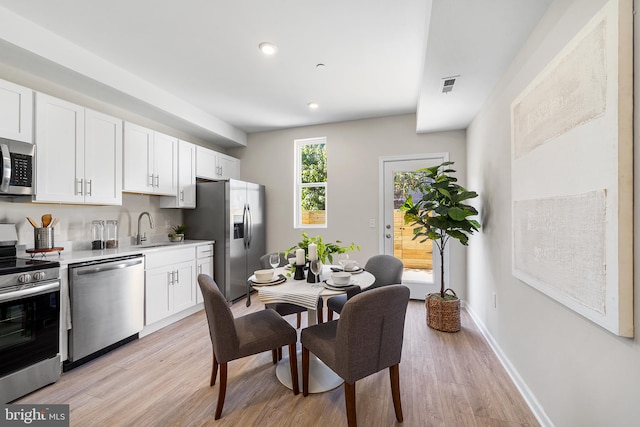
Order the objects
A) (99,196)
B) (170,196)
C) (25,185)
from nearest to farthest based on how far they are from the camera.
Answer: (25,185)
(99,196)
(170,196)

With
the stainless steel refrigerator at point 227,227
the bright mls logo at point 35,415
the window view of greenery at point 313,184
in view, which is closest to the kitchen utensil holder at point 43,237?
the bright mls logo at point 35,415

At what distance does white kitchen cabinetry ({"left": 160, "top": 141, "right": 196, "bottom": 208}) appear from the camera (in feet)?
11.9

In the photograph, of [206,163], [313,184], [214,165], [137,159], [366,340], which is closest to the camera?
[366,340]

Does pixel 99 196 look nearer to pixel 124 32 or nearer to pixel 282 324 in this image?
pixel 124 32

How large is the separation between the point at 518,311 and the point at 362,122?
317cm

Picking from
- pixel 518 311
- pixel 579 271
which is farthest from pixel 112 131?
pixel 518 311

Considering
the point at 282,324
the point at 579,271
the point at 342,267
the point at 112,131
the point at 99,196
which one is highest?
the point at 112,131

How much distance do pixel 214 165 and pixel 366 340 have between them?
12.0ft

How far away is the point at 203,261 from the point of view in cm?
362

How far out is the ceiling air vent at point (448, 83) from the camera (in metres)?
2.39

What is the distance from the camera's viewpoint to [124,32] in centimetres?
220

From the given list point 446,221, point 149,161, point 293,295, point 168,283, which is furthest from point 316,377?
point 149,161

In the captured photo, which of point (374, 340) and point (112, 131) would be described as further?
point (112, 131)

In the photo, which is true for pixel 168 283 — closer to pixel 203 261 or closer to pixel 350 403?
pixel 203 261
